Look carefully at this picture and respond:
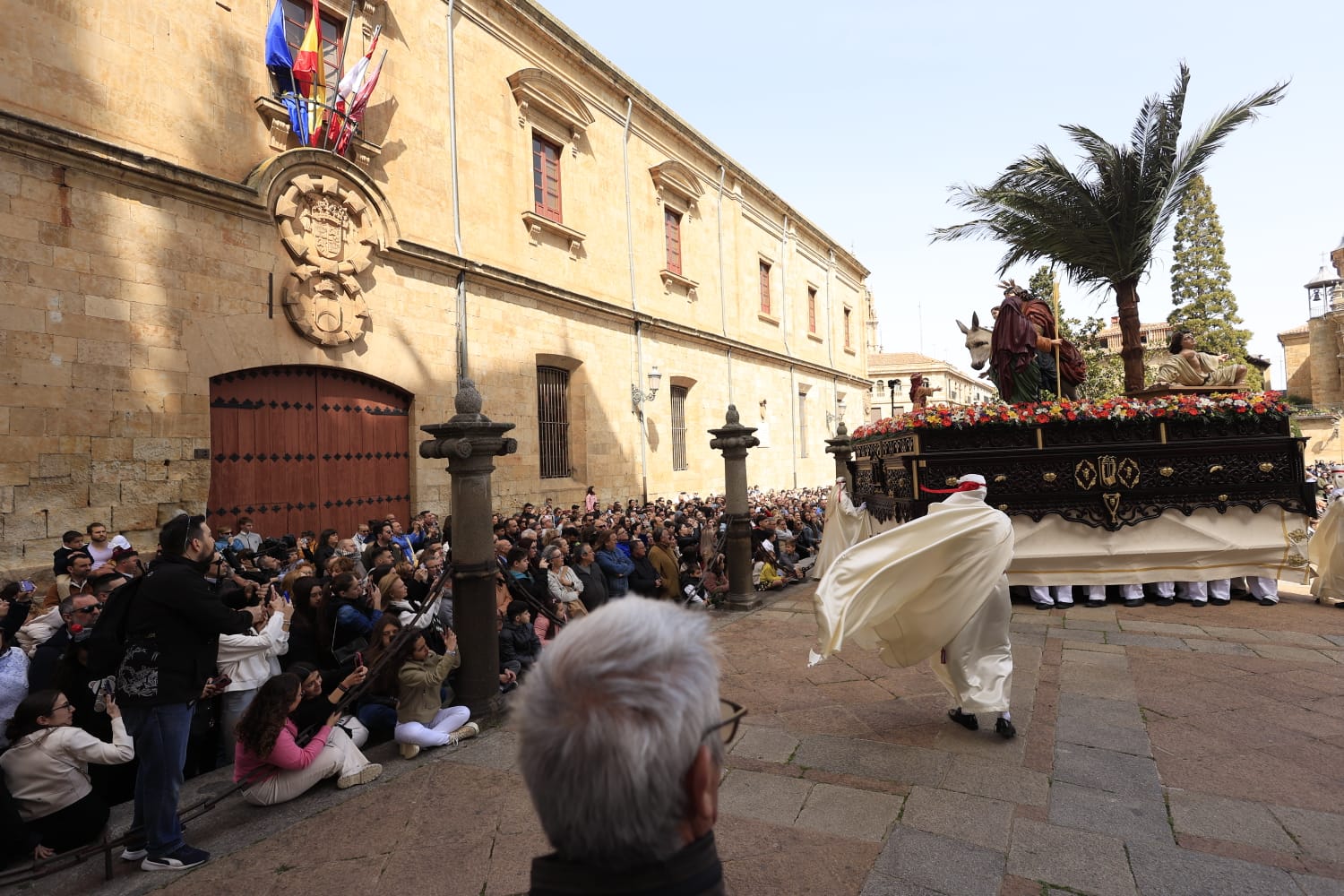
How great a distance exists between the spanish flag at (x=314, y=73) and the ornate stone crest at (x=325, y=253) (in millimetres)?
745

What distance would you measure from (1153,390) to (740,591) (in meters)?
5.81

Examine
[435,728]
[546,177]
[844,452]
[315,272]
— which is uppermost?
[546,177]

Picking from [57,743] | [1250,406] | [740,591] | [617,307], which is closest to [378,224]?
[617,307]

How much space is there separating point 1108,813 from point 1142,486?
612cm

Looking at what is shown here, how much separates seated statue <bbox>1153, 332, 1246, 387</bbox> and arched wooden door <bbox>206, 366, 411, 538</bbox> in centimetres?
1108

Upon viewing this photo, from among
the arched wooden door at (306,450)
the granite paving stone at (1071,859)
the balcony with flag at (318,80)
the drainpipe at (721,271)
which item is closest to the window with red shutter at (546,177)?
the balcony with flag at (318,80)

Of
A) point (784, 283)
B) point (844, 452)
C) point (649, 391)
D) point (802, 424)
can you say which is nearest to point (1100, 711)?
point (844, 452)

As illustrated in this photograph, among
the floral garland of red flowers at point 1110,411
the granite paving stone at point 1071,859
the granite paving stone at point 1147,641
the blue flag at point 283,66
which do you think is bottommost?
the granite paving stone at point 1071,859

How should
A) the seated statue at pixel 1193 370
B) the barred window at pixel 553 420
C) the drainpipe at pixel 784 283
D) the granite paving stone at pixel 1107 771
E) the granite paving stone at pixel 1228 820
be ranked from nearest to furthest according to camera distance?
the granite paving stone at pixel 1228 820 < the granite paving stone at pixel 1107 771 < the seated statue at pixel 1193 370 < the barred window at pixel 553 420 < the drainpipe at pixel 784 283

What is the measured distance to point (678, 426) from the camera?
61.6 feet

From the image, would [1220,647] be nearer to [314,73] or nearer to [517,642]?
[517,642]

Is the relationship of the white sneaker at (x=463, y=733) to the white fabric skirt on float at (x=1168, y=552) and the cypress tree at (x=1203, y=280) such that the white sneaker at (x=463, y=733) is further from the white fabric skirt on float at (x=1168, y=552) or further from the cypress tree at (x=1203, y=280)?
the cypress tree at (x=1203, y=280)

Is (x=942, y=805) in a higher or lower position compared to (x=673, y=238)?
lower

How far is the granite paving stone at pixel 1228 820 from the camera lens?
3045mm
